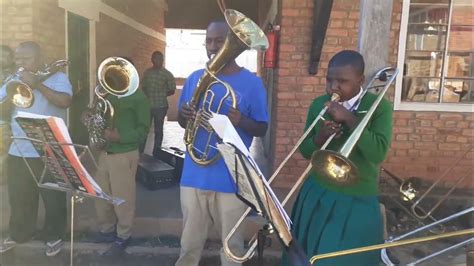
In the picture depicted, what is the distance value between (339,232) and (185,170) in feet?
3.98

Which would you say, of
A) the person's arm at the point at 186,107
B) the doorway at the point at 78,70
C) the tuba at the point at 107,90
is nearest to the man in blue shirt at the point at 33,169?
the tuba at the point at 107,90

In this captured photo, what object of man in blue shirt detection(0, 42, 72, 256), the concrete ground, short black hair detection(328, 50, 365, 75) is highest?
short black hair detection(328, 50, 365, 75)

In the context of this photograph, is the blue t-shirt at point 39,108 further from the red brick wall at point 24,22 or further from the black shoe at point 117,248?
the red brick wall at point 24,22

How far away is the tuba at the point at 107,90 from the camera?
136 inches

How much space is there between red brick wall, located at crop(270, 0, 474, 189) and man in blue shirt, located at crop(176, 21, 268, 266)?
2.39 meters

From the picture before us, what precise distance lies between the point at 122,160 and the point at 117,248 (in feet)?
2.75

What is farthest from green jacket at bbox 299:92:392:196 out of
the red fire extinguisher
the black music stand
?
the red fire extinguisher

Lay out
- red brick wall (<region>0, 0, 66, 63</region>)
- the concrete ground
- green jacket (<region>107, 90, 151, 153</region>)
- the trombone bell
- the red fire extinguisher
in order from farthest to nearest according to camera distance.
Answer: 1. the red fire extinguisher
2. red brick wall (<region>0, 0, 66, 63</region>)
3. the concrete ground
4. green jacket (<region>107, 90, 151, 153</region>)
5. the trombone bell

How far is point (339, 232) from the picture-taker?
2098 mm

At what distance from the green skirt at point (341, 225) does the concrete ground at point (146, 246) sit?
72.1 inches

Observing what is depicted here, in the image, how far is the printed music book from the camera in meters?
2.51

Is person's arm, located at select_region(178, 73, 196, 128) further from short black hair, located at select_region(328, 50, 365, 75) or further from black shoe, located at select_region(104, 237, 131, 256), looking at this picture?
black shoe, located at select_region(104, 237, 131, 256)

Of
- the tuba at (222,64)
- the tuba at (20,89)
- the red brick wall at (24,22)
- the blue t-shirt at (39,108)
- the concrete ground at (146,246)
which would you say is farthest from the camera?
the red brick wall at (24,22)

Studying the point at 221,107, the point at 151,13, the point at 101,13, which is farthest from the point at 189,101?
the point at 151,13
